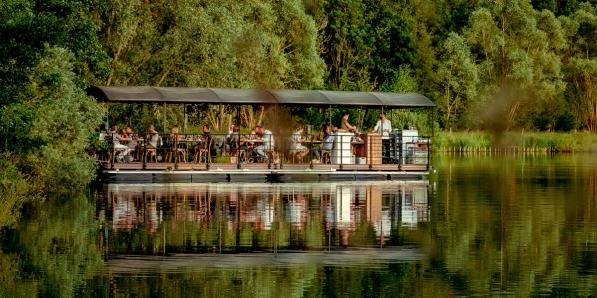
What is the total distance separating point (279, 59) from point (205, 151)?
825 inches

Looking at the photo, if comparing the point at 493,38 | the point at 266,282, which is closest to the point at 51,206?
the point at 266,282

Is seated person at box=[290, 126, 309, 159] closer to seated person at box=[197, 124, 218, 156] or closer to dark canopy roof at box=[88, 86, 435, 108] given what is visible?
dark canopy roof at box=[88, 86, 435, 108]

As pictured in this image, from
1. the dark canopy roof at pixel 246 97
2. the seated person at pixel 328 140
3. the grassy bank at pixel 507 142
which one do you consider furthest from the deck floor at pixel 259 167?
the grassy bank at pixel 507 142

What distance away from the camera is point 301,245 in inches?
814

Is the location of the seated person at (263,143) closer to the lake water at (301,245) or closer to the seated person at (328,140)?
the seated person at (328,140)

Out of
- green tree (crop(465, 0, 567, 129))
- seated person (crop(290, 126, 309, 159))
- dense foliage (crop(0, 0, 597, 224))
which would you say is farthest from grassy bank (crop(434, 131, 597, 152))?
seated person (crop(290, 126, 309, 159))

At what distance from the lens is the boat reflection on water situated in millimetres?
20984

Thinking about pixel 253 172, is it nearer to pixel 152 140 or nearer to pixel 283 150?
pixel 283 150

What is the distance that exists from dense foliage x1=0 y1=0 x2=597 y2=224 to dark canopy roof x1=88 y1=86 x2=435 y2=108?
3.96 ft

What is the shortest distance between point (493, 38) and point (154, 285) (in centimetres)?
7656

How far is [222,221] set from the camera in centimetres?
2520

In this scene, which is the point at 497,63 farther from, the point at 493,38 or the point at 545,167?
the point at 545,167

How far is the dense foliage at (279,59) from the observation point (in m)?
25.5

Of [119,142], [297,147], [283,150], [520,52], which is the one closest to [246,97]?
[283,150]
